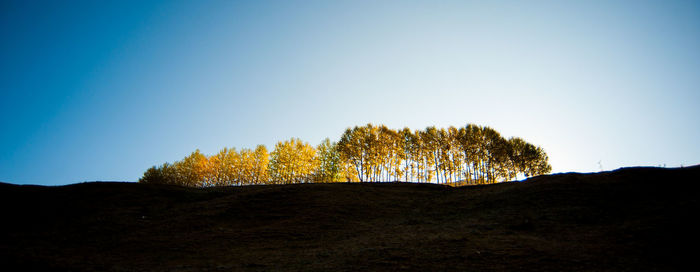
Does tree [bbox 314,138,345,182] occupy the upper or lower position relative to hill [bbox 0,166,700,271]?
upper

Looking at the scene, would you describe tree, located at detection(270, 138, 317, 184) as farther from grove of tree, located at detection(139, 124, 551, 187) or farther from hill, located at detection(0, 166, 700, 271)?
hill, located at detection(0, 166, 700, 271)

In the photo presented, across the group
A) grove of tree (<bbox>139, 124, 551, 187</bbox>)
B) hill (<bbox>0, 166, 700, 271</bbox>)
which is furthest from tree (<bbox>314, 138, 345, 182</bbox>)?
hill (<bbox>0, 166, 700, 271</bbox>)

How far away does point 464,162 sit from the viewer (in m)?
46.3

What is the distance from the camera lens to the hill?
8.96 meters

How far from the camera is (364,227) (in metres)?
14.4

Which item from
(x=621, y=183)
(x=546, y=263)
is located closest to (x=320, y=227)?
(x=546, y=263)

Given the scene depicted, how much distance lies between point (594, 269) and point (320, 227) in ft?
34.3

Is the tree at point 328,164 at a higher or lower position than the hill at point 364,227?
higher

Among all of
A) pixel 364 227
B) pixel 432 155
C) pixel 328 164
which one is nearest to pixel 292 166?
pixel 328 164

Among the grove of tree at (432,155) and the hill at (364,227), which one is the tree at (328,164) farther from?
the hill at (364,227)

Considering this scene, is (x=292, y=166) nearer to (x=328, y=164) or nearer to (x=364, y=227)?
(x=328, y=164)

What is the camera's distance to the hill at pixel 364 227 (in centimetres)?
896

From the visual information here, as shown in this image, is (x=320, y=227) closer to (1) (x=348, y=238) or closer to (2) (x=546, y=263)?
(1) (x=348, y=238)

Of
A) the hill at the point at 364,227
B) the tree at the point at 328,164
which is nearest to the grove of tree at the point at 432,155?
the tree at the point at 328,164
